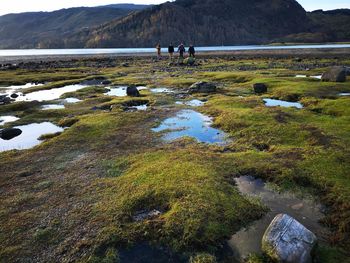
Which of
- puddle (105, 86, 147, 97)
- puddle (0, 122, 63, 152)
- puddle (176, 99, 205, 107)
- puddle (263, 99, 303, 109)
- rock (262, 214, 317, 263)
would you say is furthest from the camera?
puddle (105, 86, 147, 97)

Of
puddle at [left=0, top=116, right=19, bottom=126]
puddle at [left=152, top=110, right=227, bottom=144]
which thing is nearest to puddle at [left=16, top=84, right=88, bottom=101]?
puddle at [left=0, top=116, right=19, bottom=126]

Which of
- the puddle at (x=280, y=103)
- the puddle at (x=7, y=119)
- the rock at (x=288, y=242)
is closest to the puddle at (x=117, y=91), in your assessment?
the puddle at (x=7, y=119)

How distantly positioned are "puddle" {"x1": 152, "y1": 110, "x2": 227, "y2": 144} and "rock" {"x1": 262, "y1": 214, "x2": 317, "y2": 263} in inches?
449

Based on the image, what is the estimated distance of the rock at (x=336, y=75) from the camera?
139 ft

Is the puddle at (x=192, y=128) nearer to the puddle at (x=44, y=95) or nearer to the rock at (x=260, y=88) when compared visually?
the rock at (x=260, y=88)

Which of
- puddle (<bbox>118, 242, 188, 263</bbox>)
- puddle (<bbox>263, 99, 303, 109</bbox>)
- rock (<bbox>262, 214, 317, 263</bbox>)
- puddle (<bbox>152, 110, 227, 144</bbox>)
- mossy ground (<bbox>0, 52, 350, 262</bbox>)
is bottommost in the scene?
puddle (<bbox>263, 99, 303, 109</bbox>)

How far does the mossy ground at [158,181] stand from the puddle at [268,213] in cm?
41

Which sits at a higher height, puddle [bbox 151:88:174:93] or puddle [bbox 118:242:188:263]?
puddle [bbox 118:242:188:263]

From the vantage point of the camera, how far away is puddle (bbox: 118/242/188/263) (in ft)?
36.1

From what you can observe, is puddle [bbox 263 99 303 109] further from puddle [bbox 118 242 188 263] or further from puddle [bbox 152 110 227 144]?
puddle [bbox 118 242 188 263]

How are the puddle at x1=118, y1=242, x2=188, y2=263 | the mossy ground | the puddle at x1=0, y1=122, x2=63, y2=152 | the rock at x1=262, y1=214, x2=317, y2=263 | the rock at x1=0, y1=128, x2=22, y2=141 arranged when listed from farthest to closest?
the rock at x1=0, y1=128, x2=22, y2=141 → the puddle at x1=0, y1=122, x2=63, y2=152 → the mossy ground → the puddle at x1=118, y1=242, x2=188, y2=263 → the rock at x1=262, y1=214, x2=317, y2=263

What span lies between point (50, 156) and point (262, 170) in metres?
12.8

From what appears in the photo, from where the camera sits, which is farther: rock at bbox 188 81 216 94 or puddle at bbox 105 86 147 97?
puddle at bbox 105 86 147 97

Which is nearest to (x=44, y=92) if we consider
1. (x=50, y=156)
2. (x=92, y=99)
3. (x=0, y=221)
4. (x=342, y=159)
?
(x=92, y=99)
